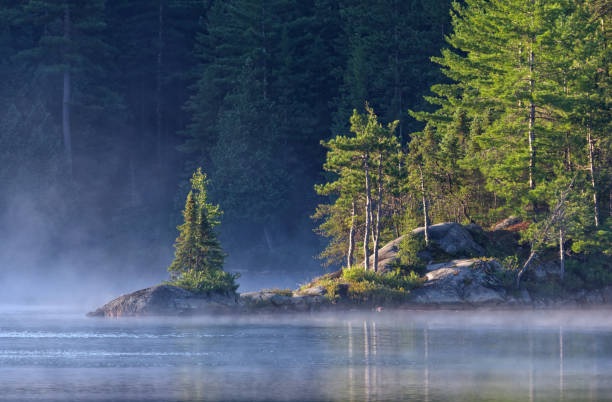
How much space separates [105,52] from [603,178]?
51.1 m

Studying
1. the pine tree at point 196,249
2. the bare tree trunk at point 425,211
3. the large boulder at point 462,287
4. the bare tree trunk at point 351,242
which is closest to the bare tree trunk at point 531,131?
the bare tree trunk at point 425,211

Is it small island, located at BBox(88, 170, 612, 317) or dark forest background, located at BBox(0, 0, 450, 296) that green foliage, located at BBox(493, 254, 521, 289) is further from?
dark forest background, located at BBox(0, 0, 450, 296)

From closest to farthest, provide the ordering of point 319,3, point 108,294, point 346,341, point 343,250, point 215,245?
1. point 346,341
2. point 215,245
3. point 343,250
4. point 108,294
5. point 319,3

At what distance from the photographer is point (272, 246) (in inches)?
3337

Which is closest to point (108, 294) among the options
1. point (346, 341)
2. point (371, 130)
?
Result: point (371, 130)

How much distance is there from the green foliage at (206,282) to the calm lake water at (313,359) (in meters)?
4.56

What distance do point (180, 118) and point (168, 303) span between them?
53.5 metres

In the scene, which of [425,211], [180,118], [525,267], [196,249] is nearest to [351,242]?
[425,211]

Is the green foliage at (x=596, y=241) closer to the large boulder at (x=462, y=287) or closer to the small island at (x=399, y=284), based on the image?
the small island at (x=399, y=284)

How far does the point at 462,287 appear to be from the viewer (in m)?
45.6

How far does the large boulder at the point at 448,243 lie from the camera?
49.0 metres

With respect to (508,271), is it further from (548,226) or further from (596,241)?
(596,241)

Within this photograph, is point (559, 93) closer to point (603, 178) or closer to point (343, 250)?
point (603, 178)

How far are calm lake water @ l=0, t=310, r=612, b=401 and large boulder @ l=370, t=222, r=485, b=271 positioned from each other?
795 cm
